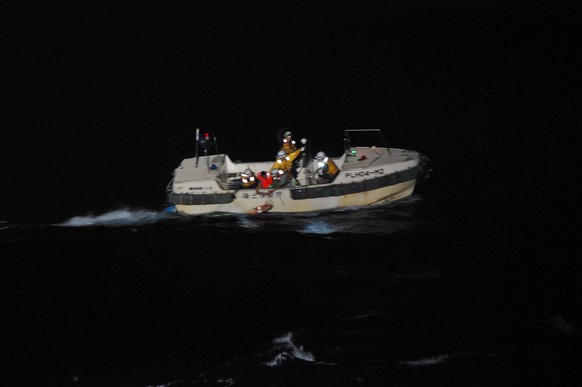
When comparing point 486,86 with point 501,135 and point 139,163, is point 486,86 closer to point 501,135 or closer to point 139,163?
point 501,135

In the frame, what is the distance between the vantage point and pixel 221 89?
69.1 m

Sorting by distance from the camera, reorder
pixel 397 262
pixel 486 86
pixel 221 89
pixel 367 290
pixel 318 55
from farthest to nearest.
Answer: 1. pixel 318 55
2. pixel 221 89
3. pixel 486 86
4. pixel 397 262
5. pixel 367 290

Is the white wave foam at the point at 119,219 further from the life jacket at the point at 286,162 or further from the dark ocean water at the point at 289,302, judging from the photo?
the life jacket at the point at 286,162

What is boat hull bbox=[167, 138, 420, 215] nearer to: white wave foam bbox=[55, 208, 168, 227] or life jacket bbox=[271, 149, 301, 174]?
life jacket bbox=[271, 149, 301, 174]

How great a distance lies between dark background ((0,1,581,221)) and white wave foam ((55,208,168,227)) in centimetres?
119

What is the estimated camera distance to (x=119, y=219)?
3331cm

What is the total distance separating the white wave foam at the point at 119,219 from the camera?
32688 mm

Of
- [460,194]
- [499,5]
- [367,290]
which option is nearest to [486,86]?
[460,194]

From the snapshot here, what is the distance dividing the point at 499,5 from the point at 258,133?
248 feet

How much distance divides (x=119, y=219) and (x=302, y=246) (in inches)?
396

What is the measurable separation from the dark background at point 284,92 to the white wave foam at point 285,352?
15.3m

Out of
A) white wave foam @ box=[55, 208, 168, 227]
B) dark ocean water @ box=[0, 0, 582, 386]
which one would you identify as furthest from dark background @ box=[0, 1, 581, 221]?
white wave foam @ box=[55, 208, 168, 227]

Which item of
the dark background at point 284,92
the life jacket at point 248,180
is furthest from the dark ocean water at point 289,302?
the dark background at point 284,92

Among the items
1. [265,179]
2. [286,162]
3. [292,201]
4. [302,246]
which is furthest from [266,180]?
[302,246]
